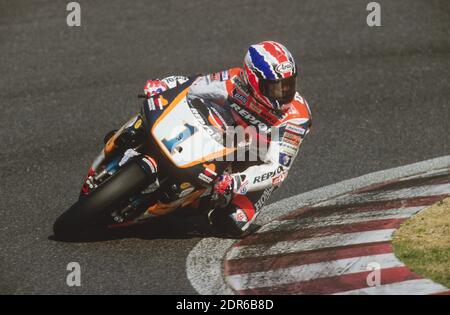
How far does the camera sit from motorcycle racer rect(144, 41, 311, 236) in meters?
7.57

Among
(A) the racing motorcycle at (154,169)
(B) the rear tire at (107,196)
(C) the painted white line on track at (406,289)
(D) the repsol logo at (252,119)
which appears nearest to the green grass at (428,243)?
(C) the painted white line on track at (406,289)

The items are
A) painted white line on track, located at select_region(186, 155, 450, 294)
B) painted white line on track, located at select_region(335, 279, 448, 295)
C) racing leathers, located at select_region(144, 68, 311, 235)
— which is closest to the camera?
painted white line on track, located at select_region(335, 279, 448, 295)

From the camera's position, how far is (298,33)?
13.1 metres

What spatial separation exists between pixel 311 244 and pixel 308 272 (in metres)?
0.62

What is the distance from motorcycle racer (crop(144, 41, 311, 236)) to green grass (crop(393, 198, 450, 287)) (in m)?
1.15

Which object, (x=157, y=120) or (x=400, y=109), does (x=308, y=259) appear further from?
(x=400, y=109)

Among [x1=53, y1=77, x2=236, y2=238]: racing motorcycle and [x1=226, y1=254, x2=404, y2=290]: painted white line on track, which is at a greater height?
[x1=53, y1=77, x2=236, y2=238]: racing motorcycle

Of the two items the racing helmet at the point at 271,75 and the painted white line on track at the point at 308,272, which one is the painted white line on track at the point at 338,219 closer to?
the painted white line on track at the point at 308,272

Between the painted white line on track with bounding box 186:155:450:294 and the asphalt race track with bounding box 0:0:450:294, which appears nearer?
the painted white line on track with bounding box 186:155:450:294

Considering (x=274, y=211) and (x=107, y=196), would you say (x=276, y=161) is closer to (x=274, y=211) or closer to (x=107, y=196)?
(x=274, y=211)

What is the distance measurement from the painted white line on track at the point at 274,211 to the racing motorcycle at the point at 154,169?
45cm

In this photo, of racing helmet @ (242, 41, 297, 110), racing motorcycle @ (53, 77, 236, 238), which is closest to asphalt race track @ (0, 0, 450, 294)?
racing motorcycle @ (53, 77, 236, 238)

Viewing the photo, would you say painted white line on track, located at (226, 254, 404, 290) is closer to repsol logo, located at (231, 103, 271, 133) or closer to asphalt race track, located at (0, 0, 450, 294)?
asphalt race track, located at (0, 0, 450, 294)

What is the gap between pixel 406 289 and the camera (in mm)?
6590
